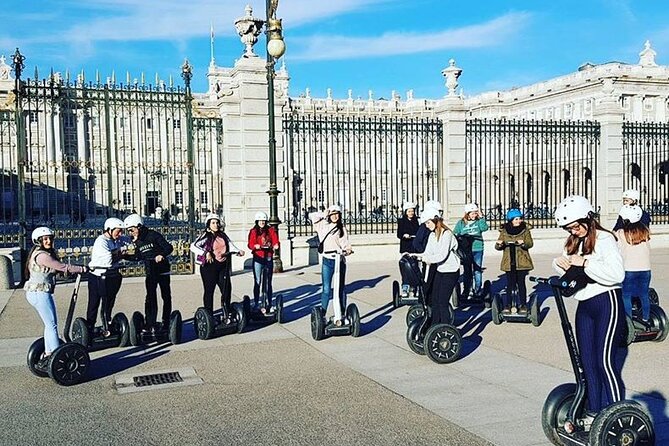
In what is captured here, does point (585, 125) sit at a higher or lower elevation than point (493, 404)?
higher

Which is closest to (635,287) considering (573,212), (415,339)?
(415,339)

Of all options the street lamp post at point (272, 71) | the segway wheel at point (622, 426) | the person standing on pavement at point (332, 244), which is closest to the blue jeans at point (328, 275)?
the person standing on pavement at point (332, 244)

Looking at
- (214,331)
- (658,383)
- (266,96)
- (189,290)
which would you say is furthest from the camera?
(266,96)

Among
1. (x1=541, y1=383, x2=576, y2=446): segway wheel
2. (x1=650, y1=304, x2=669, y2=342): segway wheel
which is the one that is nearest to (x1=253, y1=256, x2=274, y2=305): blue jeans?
(x1=650, y1=304, x2=669, y2=342): segway wheel

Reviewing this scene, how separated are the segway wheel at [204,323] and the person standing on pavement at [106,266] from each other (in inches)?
47.2

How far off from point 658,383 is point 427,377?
7.32 feet

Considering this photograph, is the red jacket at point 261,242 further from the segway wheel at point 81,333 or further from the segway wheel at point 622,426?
the segway wheel at point 622,426

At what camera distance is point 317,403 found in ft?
21.5

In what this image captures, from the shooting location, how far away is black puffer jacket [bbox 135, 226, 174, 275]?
9.02 metres

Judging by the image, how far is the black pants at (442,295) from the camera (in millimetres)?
8156

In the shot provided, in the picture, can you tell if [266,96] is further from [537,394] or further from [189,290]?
[537,394]

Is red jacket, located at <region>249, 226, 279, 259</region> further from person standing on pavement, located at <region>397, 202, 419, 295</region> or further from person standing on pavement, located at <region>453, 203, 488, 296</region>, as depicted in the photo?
person standing on pavement, located at <region>453, 203, 488, 296</region>

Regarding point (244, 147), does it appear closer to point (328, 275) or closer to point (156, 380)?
point (328, 275)

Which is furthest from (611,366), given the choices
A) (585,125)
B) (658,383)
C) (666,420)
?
(585,125)
